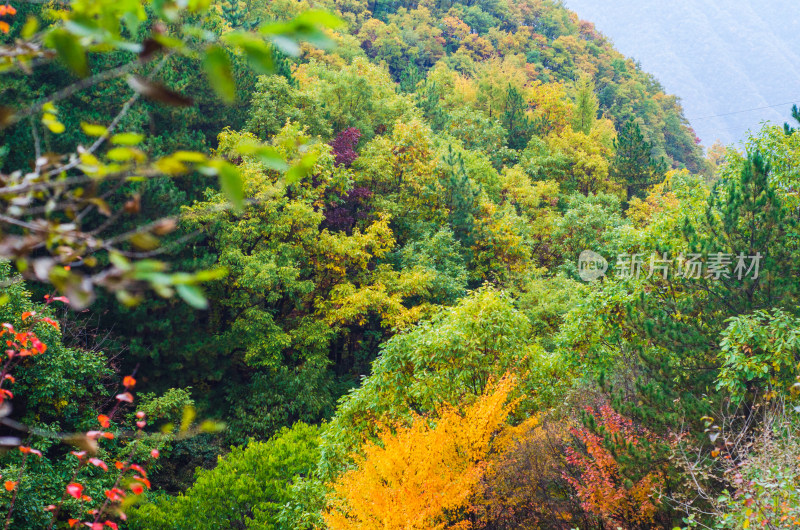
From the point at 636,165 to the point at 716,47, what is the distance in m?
102

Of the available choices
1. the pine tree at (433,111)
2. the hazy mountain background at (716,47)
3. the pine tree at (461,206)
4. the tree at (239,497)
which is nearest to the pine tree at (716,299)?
the tree at (239,497)

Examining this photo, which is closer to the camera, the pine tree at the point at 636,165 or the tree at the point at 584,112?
the pine tree at the point at 636,165

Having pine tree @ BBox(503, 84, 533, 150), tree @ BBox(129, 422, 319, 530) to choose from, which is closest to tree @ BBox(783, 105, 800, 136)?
tree @ BBox(129, 422, 319, 530)

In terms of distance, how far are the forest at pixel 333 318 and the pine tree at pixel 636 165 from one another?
7512mm

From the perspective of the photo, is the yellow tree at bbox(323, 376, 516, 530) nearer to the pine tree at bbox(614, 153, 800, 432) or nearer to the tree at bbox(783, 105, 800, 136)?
the pine tree at bbox(614, 153, 800, 432)

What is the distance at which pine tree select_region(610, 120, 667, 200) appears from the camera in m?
25.6

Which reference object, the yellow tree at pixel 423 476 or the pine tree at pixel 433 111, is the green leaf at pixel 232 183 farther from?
the pine tree at pixel 433 111

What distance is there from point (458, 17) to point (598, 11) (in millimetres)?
85012

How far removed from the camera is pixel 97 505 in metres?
8.05

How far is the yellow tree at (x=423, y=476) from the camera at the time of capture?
275 inches

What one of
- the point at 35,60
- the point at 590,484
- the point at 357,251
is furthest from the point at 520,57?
the point at 35,60

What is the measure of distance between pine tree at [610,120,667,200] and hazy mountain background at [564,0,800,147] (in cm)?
4538

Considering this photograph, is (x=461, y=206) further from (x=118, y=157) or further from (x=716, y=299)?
(x=118, y=157)

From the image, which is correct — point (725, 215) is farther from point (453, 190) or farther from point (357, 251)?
point (453, 190)
